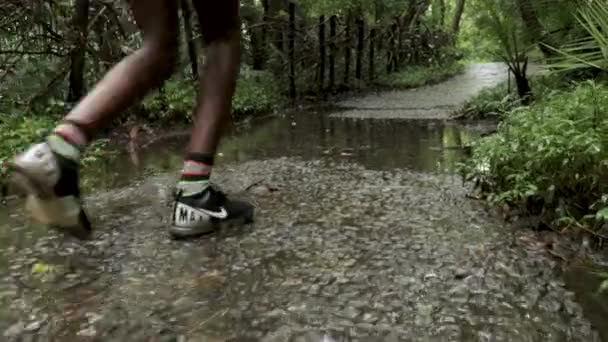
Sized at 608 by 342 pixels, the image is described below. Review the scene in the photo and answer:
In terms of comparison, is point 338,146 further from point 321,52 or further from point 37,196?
point 321,52

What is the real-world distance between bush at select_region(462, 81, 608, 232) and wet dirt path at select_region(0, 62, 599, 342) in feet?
0.51

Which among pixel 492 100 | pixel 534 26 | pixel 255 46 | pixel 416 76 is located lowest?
pixel 416 76

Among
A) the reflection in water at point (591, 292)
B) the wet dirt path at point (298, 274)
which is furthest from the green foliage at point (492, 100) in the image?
the reflection in water at point (591, 292)

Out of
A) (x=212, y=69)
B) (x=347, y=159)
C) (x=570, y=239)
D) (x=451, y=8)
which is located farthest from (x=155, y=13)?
(x=451, y=8)

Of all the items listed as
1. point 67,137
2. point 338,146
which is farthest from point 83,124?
point 338,146

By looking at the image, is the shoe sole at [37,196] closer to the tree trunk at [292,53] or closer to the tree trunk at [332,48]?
the tree trunk at [292,53]

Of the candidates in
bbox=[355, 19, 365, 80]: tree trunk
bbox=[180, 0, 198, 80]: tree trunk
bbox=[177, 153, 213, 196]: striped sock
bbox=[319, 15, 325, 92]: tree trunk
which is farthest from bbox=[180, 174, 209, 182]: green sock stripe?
bbox=[355, 19, 365, 80]: tree trunk

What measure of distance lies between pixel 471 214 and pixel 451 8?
33.3 meters

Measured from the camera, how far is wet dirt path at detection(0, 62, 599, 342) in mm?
1450

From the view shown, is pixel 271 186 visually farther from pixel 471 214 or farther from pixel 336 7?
pixel 336 7

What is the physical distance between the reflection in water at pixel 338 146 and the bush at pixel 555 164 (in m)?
0.73

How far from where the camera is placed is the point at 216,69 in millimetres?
2172

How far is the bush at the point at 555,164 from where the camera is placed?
2189mm

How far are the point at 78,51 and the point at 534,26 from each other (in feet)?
12.4
